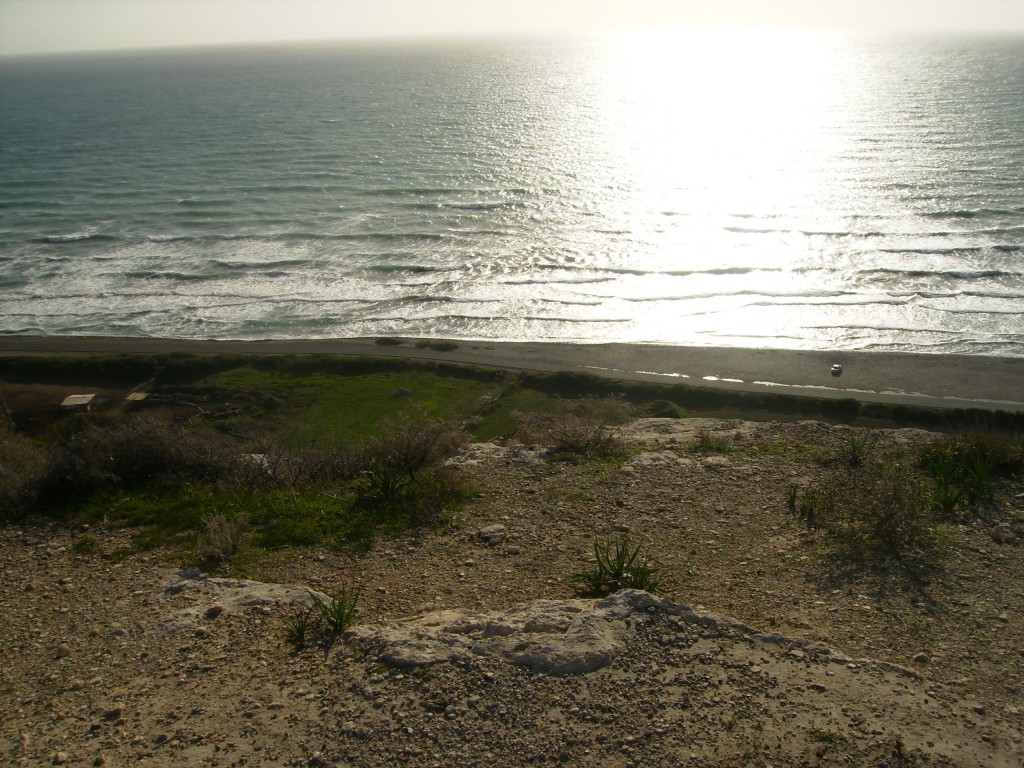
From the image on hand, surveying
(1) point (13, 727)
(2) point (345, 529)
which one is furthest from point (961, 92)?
(1) point (13, 727)

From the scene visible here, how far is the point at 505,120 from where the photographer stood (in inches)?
2450

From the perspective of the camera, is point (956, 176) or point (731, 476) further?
point (956, 176)

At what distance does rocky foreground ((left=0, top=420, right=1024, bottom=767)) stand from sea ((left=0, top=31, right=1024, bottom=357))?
50.8 feet

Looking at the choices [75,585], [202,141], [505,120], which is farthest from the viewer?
[505,120]

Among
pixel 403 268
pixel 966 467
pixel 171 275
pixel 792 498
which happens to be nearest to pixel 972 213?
pixel 403 268

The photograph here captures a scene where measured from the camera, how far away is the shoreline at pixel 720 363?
2109cm

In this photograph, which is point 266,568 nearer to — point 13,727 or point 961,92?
point 13,727

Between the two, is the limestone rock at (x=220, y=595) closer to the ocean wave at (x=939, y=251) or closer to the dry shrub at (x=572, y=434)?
the dry shrub at (x=572, y=434)

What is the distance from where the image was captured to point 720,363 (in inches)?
907

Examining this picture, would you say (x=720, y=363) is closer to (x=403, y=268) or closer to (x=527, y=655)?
(x=403, y=268)

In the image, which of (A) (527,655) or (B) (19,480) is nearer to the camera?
(A) (527,655)

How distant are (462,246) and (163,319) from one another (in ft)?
38.6

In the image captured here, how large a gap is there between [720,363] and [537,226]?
1423 cm

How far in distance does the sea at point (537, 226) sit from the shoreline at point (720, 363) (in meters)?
0.82
